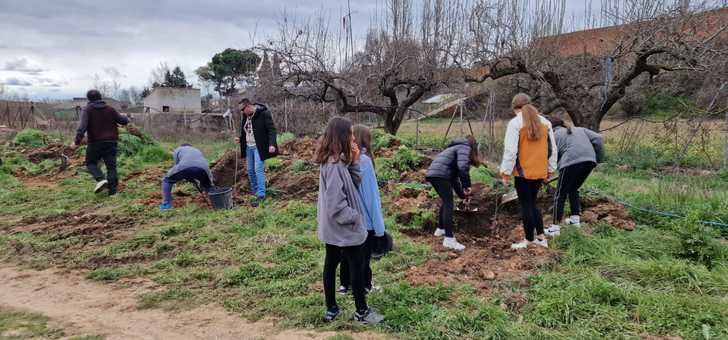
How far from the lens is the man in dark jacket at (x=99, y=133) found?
7730 mm

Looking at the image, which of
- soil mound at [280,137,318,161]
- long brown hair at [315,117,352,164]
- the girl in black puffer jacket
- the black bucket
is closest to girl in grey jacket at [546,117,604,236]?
the girl in black puffer jacket

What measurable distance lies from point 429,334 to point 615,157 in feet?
32.8

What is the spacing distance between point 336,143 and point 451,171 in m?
2.12

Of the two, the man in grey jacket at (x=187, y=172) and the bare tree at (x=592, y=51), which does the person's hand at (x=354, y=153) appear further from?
the bare tree at (x=592, y=51)

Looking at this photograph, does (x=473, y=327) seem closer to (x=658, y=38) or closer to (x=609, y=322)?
(x=609, y=322)

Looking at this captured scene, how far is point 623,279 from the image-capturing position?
3.98 m

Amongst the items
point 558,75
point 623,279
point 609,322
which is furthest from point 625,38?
point 609,322

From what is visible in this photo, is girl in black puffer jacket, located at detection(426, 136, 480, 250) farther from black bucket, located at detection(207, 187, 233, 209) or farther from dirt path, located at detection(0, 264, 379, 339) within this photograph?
black bucket, located at detection(207, 187, 233, 209)

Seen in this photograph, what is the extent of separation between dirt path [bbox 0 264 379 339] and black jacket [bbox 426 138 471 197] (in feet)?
7.05

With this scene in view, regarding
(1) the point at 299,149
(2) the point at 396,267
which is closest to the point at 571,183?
(2) the point at 396,267

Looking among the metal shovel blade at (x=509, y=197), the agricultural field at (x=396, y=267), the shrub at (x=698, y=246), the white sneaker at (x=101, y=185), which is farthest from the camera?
the white sneaker at (x=101, y=185)

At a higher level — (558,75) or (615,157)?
(558,75)

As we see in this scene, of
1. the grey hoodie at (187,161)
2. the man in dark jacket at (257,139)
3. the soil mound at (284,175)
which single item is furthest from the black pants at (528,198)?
the grey hoodie at (187,161)

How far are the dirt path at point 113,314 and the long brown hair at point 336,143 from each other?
1.23 metres
